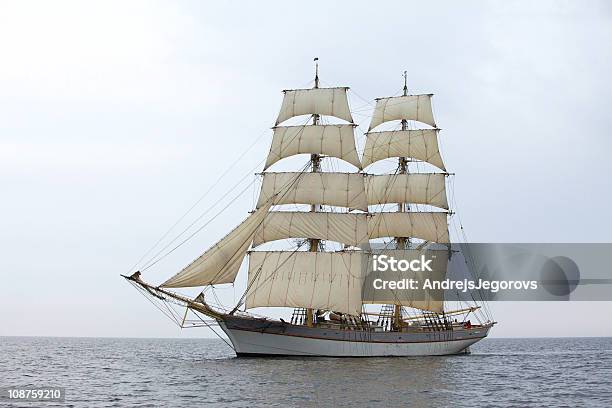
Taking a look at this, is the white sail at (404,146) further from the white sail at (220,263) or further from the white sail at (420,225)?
the white sail at (220,263)

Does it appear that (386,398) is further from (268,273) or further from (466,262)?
(466,262)

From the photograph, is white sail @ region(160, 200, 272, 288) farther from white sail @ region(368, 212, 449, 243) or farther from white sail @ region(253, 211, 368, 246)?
white sail @ region(368, 212, 449, 243)

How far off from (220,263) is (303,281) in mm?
9252

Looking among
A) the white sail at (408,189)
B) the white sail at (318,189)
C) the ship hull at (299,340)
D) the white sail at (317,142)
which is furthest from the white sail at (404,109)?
the ship hull at (299,340)

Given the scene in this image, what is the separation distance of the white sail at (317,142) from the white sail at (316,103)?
51.8 inches

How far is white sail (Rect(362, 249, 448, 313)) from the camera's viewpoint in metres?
70.9

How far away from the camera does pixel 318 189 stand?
63.8 metres

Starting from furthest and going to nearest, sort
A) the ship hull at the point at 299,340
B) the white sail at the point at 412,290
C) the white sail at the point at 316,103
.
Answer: the white sail at the point at 412,290, the white sail at the point at 316,103, the ship hull at the point at 299,340

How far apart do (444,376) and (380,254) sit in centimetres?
2377

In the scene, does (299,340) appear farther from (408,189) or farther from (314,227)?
(408,189)

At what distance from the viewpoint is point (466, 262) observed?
75062 millimetres

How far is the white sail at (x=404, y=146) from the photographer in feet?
244

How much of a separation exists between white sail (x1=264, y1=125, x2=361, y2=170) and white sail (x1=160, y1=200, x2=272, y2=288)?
31.9 feet

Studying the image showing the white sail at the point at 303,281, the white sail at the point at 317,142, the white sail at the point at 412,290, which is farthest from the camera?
the white sail at the point at 412,290
